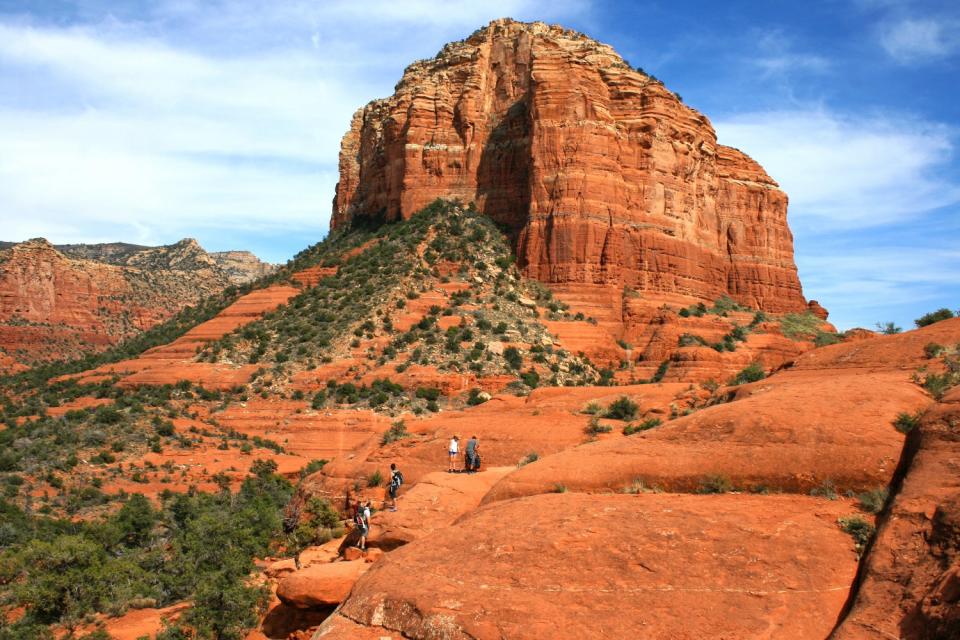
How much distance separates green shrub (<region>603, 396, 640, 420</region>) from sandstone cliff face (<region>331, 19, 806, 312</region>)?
1270 inches

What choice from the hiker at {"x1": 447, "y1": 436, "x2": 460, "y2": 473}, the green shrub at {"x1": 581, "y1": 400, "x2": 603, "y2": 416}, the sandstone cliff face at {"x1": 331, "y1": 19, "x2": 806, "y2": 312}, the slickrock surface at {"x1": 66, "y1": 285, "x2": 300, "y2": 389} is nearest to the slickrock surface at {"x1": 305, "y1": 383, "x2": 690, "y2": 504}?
the green shrub at {"x1": 581, "y1": 400, "x2": 603, "y2": 416}

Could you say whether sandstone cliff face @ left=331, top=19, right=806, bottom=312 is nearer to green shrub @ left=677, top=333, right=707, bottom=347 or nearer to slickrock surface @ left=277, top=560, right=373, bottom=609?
green shrub @ left=677, top=333, right=707, bottom=347

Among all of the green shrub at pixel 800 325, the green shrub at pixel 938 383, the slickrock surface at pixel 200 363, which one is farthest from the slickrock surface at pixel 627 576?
the green shrub at pixel 800 325

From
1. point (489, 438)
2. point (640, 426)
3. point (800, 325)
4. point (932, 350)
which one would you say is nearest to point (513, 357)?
point (489, 438)

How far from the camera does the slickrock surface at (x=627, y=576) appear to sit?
8195mm

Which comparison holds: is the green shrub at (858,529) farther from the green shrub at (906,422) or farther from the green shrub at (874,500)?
the green shrub at (906,422)

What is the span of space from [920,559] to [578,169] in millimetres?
48399

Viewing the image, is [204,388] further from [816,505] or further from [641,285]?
[816,505]

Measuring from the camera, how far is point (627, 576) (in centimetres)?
901

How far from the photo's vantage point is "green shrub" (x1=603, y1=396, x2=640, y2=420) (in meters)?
21.0

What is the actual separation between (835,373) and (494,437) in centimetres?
941

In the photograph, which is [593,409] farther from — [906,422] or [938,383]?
[906,422]

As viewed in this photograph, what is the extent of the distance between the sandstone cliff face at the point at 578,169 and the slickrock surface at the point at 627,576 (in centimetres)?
4380

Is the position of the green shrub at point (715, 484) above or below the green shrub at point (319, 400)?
above
